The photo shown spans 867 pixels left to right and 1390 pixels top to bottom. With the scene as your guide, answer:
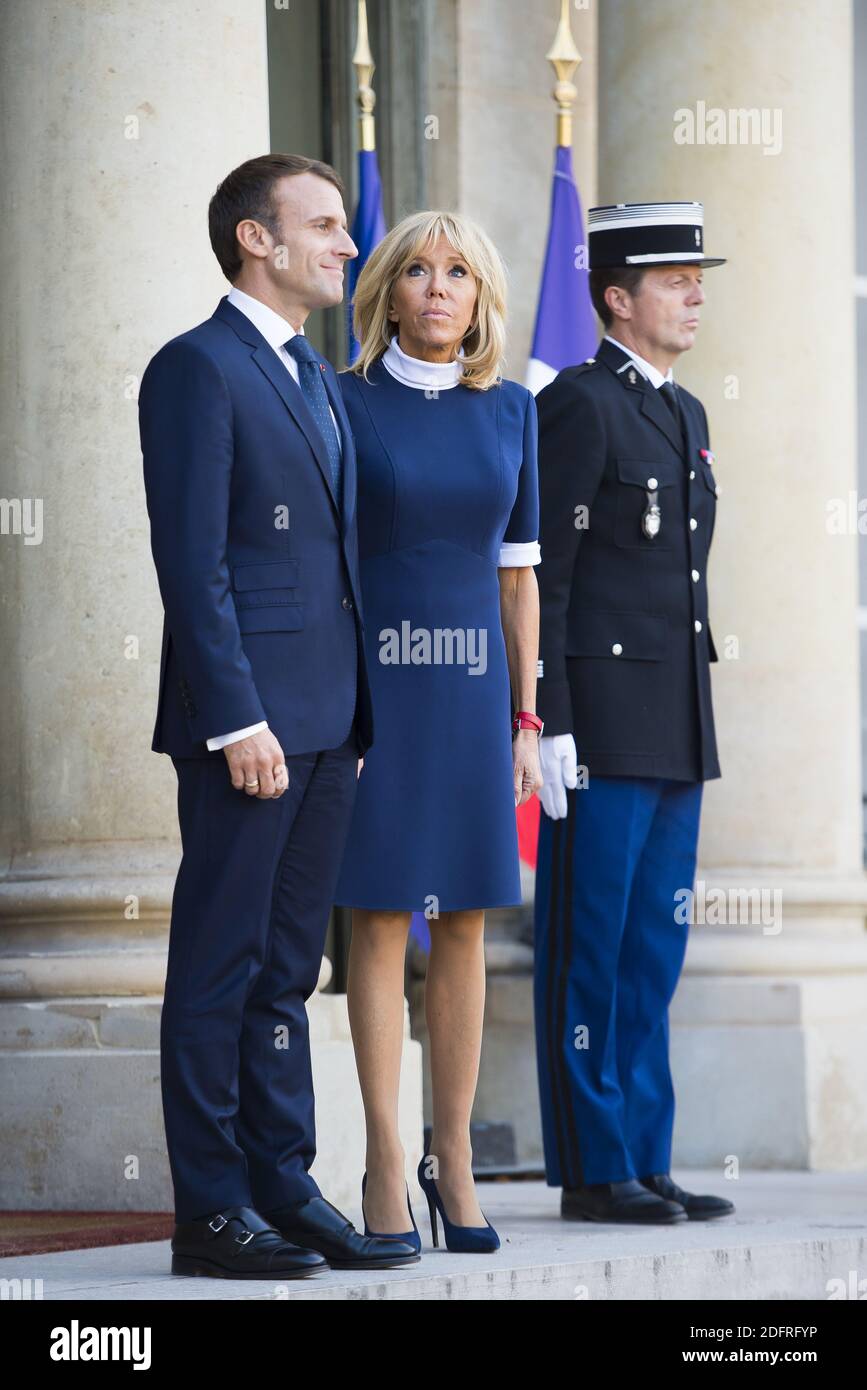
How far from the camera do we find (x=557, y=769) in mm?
6012

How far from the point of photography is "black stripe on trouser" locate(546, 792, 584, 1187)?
6.05 m

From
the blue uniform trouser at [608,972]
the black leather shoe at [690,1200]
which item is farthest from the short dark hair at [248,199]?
the black leather shoe at [690,1200]

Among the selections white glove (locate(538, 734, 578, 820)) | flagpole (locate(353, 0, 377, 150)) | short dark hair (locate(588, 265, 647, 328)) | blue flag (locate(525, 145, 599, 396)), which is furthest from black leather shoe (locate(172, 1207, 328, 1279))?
flagpole (locate(353, 0, 377, 150))

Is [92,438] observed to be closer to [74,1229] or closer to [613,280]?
[613,280]

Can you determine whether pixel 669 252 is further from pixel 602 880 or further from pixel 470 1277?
pixel 470 1277

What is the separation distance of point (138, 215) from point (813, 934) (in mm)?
3173

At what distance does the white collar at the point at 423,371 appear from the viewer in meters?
5.20

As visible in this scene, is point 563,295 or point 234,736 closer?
point 234,736

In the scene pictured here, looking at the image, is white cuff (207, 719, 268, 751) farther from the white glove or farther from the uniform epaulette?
the uniform epaulette

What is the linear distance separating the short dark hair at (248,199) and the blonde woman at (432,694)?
0.31 meters

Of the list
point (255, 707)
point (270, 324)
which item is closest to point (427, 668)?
point (255, 707)

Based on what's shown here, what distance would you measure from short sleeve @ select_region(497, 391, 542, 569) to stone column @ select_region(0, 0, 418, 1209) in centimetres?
134

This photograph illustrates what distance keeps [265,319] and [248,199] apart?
0.24m
